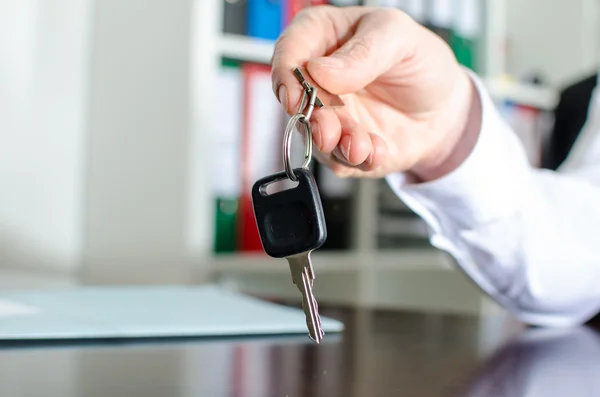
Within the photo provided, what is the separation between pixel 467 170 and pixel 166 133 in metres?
1.01

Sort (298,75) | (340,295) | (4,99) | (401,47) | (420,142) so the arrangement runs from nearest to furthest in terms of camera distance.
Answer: (298,75) < (401,47) < (420,142) < (4,99) < (340,295)

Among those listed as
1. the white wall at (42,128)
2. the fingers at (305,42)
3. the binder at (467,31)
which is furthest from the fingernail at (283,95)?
the binder at (467,31)

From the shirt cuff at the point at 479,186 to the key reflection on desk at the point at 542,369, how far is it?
0.46 feet

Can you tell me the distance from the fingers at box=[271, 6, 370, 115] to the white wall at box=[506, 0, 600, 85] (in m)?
2.12

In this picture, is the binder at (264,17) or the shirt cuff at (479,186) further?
the binder at (264,17)

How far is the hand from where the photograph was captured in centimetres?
45

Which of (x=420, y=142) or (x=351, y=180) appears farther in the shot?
(x=351, y=180)

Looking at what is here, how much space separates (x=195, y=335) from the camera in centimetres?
56

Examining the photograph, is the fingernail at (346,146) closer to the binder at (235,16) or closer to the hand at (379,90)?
the hand at (379,90)

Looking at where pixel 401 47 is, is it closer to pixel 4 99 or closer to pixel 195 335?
pixel 195 335

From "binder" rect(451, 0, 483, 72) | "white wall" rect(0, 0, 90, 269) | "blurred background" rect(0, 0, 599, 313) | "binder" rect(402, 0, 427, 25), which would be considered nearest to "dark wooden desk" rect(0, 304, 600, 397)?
"blurred background" rect(0, 0, 599, 313)

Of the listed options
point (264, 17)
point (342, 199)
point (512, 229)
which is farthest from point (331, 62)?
point (342, 199)

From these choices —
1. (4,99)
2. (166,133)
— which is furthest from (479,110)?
(4,99)

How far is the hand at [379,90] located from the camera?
1.48 ft
